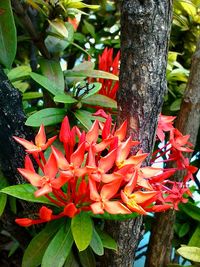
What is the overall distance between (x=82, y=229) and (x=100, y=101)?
0.30 metres

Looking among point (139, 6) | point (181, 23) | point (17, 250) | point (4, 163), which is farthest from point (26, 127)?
point (17, 250)

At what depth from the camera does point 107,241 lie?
2.76 feet

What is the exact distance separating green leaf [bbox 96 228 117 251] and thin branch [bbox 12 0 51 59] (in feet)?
1.37

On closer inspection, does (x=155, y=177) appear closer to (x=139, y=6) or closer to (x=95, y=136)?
(x=95, y=136)

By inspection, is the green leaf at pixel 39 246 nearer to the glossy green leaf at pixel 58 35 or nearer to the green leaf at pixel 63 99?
the green leaf at pixel 63 99

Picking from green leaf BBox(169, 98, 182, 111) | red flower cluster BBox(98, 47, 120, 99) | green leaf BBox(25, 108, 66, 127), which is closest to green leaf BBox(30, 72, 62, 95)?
green leaf BBox(25, 108, 66, 127)

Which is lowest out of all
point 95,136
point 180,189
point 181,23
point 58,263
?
point 58,263

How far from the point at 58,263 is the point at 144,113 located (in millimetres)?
307

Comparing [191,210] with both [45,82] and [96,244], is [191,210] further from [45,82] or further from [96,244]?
[45,82]

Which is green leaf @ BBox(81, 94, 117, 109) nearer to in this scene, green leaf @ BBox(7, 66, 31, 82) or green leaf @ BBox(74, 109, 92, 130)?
green leaf @ BBox(74, 109, 92, 130)

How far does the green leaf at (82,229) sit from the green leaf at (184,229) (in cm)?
47

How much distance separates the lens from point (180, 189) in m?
0.84

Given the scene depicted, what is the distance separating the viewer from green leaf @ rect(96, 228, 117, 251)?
0.83 meters

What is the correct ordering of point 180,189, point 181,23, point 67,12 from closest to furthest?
1. point 180,189
2. point 67,12
3. point 181,23
